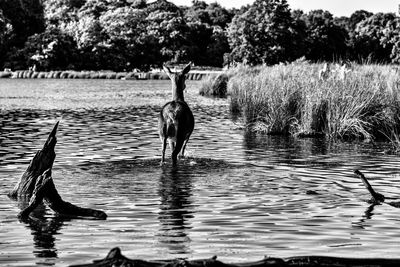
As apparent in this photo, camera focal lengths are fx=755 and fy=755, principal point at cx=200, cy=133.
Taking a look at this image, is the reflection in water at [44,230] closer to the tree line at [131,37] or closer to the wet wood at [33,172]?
the wet wood at [33,172]

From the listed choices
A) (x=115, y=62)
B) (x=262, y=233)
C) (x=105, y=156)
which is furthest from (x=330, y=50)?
(x=262, y=233)

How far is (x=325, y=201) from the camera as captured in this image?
12016 mm

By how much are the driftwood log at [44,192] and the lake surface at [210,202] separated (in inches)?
7.6

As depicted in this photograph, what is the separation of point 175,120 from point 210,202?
395 cm

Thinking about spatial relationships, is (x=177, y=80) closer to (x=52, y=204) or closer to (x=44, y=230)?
(x=52, y=204)

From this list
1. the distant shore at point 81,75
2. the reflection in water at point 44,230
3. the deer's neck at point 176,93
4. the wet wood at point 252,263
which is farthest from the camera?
the distant shore at point 81,75

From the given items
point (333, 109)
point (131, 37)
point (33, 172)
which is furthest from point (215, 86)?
point (131, 37)

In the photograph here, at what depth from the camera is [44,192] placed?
1016 centimetres

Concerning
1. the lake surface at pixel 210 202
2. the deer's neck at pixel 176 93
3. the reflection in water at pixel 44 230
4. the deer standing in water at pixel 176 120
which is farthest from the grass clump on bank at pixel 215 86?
the reflection in water at pixel 44 230

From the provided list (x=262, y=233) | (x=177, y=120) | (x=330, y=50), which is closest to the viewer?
(x=262, y=233)

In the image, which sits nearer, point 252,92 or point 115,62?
point 252,92

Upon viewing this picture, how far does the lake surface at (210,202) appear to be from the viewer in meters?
8.79

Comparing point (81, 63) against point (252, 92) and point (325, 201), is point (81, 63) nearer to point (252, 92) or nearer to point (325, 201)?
point (252, 92)

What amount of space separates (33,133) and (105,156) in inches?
310
